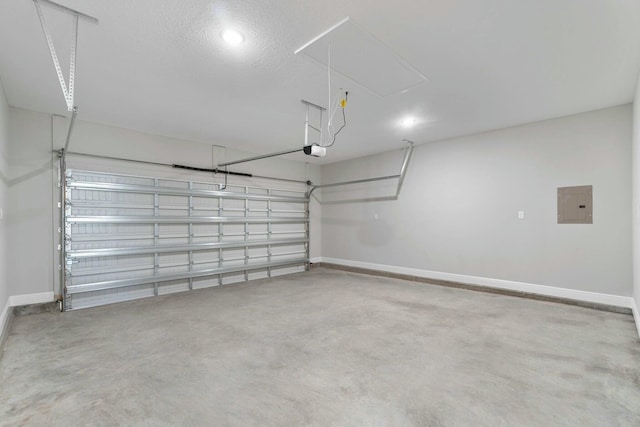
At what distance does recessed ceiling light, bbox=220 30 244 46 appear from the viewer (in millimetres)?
2389

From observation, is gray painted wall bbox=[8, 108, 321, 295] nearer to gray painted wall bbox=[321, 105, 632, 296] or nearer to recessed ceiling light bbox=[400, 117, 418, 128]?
recessed ceiling light bbox=[400, 117, 418, 128]

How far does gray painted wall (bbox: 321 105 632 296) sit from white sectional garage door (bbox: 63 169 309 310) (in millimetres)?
2406

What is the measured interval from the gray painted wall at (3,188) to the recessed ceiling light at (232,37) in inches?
118

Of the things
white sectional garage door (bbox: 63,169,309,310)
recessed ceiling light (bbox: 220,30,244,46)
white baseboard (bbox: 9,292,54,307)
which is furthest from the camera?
white sectional garage door (bbox: 63,169,309,310)

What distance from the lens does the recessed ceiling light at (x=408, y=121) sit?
15.0 ft

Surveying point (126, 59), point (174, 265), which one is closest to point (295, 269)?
point (174, 265)

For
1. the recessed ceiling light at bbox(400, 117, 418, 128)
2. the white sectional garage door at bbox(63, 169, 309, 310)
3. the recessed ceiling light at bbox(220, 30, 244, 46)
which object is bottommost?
the white sectional garage door at bbox(63, 169, 309, 310)

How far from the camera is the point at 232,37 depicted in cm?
245

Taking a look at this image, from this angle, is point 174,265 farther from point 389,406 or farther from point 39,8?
point 389,406

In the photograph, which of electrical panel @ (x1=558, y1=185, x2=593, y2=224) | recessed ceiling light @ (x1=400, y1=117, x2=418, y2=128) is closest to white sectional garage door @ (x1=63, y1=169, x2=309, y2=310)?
recessed ceiling light @ (x1=400, y1=117, x2=418, y2=128)

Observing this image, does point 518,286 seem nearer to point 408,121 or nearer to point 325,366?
point 408,121

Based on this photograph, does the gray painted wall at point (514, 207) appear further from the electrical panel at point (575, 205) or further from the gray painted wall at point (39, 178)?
the gray painted wall at point (39, 178)

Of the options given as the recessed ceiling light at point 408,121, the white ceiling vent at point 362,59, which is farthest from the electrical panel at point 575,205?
the white ceiling vent at point 362,59

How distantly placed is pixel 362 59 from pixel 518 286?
4.46 m
